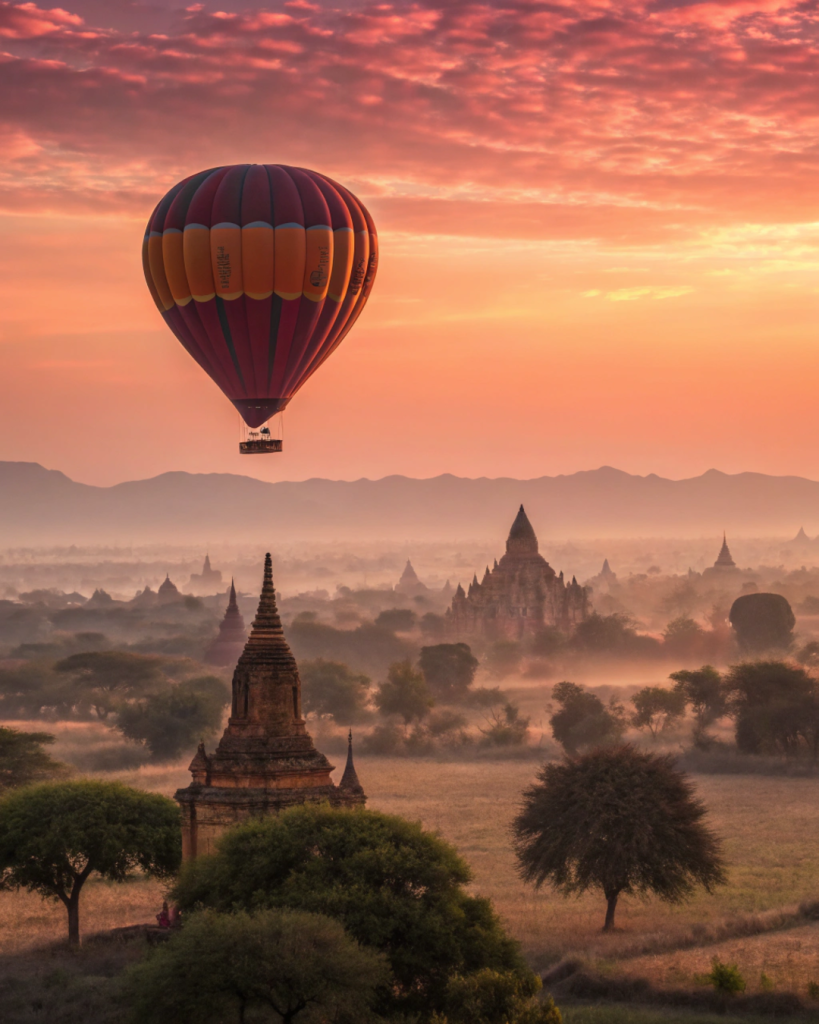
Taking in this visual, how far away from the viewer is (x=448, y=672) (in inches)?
3708

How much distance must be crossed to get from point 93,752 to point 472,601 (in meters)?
50.1

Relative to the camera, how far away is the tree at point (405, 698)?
263 ft

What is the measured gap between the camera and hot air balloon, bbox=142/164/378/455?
41.6m

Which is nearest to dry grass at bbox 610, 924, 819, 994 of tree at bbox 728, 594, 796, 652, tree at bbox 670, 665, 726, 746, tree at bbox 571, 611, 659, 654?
tree at bbox 670, 665, 726, 746

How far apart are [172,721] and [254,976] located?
48.7 m

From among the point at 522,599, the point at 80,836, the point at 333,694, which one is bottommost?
the point at 80,836

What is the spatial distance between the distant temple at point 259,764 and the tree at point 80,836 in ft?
4.41

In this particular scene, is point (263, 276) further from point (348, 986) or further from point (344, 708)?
point (344, 708)

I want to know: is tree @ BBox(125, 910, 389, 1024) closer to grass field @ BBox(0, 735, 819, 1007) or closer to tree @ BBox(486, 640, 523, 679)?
grass field @ BBox(0, 735, 819, 1007)

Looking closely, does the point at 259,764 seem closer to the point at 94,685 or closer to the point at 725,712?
the point at 725,712

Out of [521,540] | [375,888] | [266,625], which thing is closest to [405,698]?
[521,540]

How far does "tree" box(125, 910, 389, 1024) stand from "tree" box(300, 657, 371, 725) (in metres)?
58.2

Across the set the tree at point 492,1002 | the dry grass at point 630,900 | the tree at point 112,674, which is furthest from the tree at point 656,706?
the tree at point 492,1002

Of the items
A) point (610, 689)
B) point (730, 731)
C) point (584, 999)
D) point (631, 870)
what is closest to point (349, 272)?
point (631, 870)
